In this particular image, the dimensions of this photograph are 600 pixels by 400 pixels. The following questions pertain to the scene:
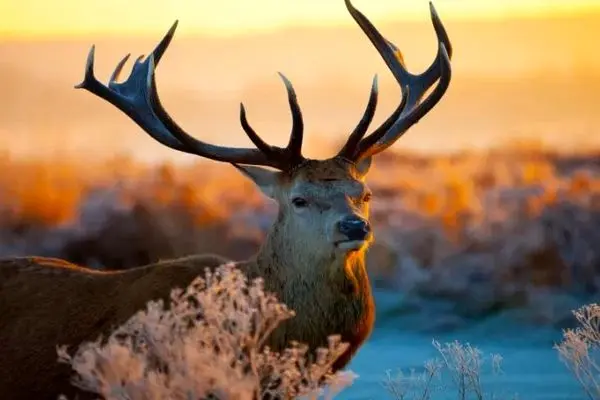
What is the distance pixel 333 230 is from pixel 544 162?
33.4 feet

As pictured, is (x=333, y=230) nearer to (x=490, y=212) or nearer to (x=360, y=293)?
(x=360, y=293)

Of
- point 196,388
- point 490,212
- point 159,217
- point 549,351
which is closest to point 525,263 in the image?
point 490,212

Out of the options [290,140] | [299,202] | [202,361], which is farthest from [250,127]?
[202,361]

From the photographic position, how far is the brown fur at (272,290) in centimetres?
720

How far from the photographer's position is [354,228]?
275 inches

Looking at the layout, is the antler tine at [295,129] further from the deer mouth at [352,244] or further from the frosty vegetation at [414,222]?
the frosty vegetation at [414,222]

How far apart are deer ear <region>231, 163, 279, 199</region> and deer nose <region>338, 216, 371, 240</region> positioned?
633 millimetres

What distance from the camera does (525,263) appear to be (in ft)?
46.8

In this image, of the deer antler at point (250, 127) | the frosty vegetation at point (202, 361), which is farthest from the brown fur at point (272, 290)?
the frosty vegetation at point (202, 361)

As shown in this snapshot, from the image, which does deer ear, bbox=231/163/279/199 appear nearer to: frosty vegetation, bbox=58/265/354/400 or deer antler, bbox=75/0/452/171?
deer antler, bbox=75/0/452/171

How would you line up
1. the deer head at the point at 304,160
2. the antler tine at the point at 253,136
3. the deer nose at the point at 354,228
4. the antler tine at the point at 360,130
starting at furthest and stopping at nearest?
the antler tine at the point at 360,130 → the antler tine at the point at 253,136 → the deer head at the point at 304,160 → the deer nose at the point at 354,228

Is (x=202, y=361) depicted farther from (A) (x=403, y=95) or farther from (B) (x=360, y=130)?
(A) (x=403, y=95)

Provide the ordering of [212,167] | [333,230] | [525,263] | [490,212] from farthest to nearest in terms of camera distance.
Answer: [212,167] → [490,212] → [525,263] → [333,230]

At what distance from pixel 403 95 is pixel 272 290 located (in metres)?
1.26
